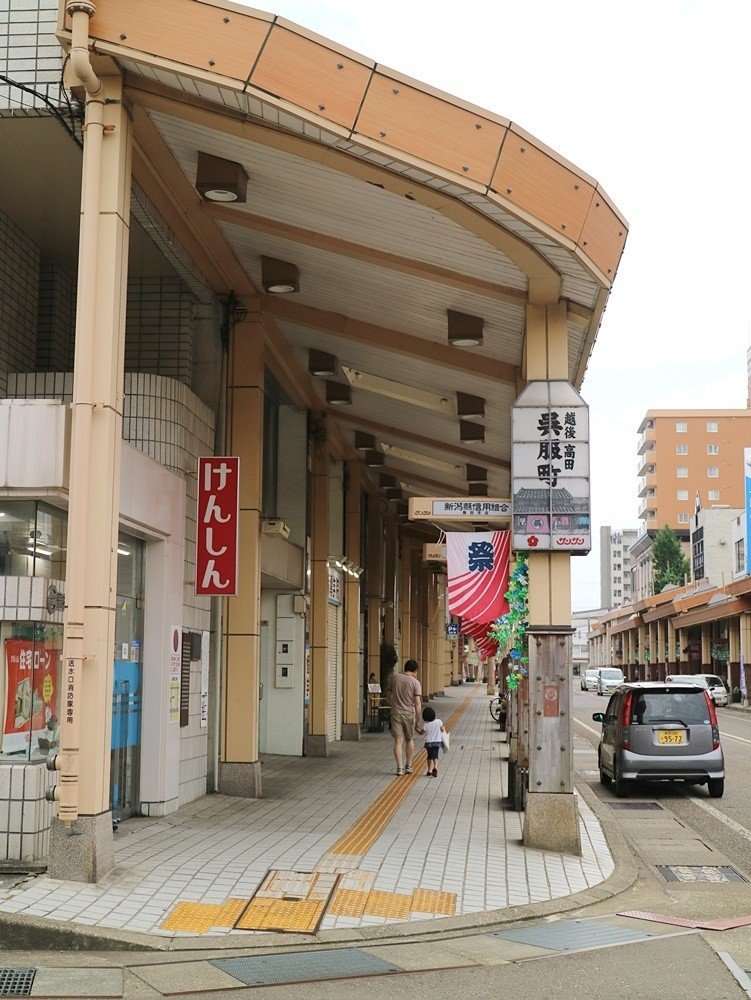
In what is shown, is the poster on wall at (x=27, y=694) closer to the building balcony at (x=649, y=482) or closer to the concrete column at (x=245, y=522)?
the concrete column at (x=245, y=522)

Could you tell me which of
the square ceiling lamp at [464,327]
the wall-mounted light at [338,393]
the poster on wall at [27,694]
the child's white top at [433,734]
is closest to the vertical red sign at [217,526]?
the square ceiling lamp at [464,327]

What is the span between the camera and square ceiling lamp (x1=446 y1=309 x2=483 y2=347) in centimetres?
1221

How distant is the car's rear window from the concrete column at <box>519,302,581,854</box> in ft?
18.3

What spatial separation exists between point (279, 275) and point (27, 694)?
5671 millimetres

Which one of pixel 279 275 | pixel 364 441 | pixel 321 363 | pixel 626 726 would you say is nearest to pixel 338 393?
pixel 321 363

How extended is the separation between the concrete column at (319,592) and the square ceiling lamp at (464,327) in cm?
786

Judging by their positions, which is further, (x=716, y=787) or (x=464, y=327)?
(x=716, y=787)

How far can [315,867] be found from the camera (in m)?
9.03

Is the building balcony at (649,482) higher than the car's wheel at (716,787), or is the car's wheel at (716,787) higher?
the building balcony at (649,482)

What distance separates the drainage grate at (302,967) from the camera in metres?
6.30

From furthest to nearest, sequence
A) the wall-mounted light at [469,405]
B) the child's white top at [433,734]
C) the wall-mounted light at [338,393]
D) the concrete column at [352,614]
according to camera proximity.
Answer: the concrete column at [352,614]
the wall-mounted light at [338,393]
the child's white top at [433,734]
the wall-mounted light at [469,405]

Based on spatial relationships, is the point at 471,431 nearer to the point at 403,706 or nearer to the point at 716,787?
the point at 403,706

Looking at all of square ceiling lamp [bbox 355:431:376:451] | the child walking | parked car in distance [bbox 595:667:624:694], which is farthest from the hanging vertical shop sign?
parked car in distance [bbox 595:667:624:694]

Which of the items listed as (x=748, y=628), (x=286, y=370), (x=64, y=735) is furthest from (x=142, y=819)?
(x=748, y=628)
